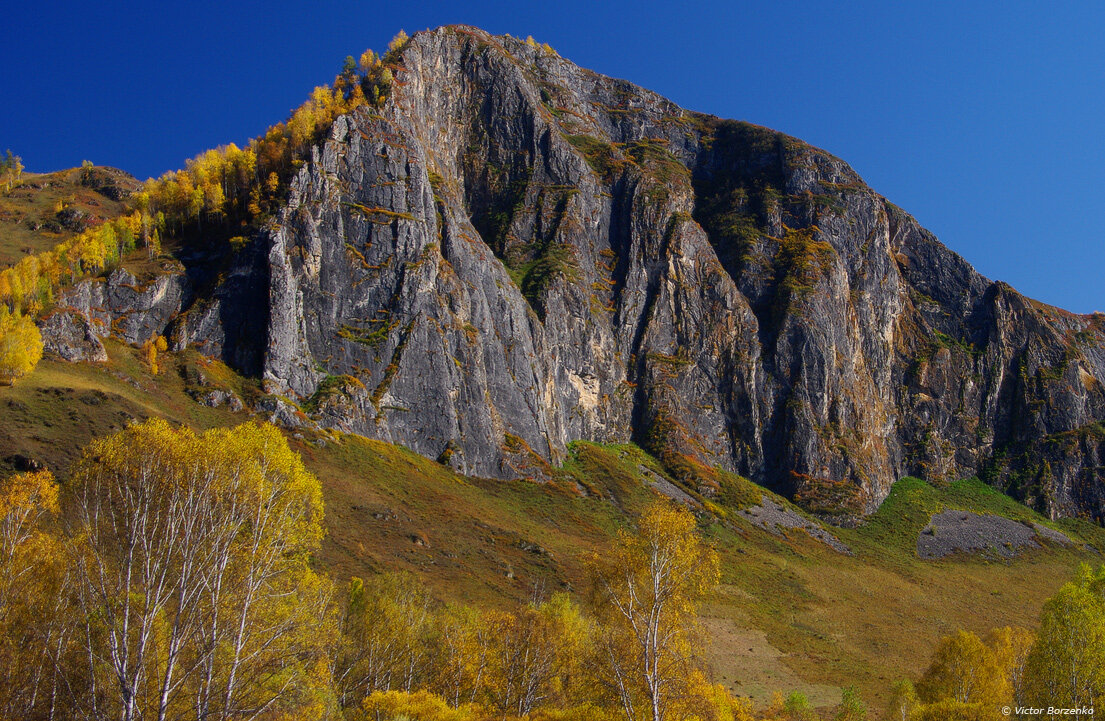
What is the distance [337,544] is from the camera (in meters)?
60.7

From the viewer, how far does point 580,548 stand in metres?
85.8

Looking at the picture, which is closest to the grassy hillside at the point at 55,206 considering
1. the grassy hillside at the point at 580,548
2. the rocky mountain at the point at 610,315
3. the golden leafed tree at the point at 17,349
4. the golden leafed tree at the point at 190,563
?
the rocky mountain at the point at 610,315

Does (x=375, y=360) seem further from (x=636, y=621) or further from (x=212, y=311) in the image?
(x=636, y=621)

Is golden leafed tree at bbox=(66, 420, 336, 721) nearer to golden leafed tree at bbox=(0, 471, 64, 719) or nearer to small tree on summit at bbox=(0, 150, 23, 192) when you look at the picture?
golden leafed tree at bbox=(0, 471, 64, 719)

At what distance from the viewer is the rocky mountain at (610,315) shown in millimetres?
102438

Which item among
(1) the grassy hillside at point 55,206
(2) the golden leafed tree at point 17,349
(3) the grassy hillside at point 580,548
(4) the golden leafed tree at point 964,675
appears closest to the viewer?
(4) the golden leafed tree at point 964,675

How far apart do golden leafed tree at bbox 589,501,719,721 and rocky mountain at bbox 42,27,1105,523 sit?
2955 inches

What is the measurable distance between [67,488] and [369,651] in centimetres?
2081

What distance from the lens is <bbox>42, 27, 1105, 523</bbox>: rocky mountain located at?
102 meters

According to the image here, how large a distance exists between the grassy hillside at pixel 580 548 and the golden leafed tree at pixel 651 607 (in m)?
38.1

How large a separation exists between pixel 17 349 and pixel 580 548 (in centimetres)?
7107
